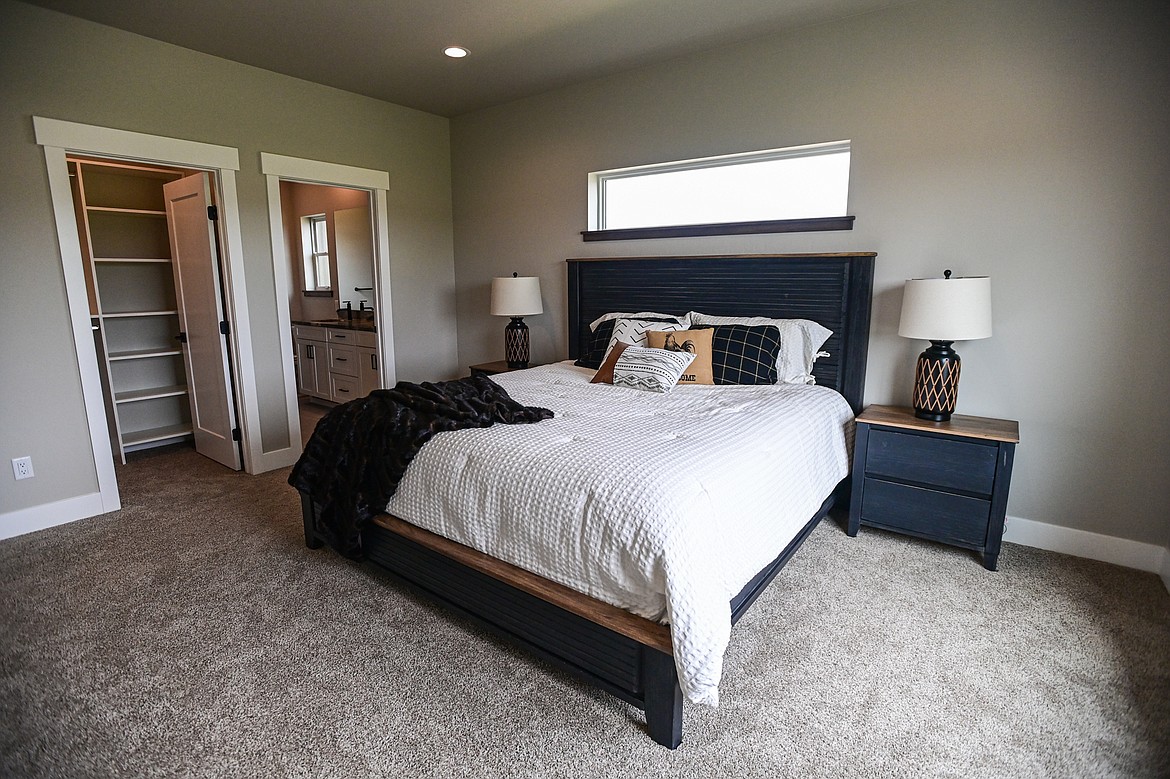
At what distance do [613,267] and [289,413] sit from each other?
2525mm

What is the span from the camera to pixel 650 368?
3.06 m

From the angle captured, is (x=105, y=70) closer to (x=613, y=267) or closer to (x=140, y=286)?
(x=140, y=286)

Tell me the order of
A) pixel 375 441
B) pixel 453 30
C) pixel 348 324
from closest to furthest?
pixel 375 441 → pixel 453 30 → pixel 348 324

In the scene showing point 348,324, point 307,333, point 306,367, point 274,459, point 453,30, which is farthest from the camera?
point 306,367

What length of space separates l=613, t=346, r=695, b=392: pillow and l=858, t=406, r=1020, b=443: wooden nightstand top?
36.6 inches

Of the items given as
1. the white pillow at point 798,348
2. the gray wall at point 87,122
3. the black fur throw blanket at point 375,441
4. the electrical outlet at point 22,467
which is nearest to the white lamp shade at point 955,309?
the white pillow at point 798,348

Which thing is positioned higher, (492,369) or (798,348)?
(798,348)

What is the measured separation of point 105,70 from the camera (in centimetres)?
313

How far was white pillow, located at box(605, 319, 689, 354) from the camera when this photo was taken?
3.45 m

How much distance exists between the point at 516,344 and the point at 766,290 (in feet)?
6.27

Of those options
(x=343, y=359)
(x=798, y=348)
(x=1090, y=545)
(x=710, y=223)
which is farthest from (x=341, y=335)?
(x=1090, y=545)

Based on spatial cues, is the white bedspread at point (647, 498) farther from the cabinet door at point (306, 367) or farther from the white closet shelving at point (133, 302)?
the cabinet door at point (306, 367)

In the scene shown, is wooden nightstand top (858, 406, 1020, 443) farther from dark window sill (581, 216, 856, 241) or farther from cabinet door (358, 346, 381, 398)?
cabinet door (358, 346, 381, 398)

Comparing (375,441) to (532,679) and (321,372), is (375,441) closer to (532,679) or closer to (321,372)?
(532,679)
